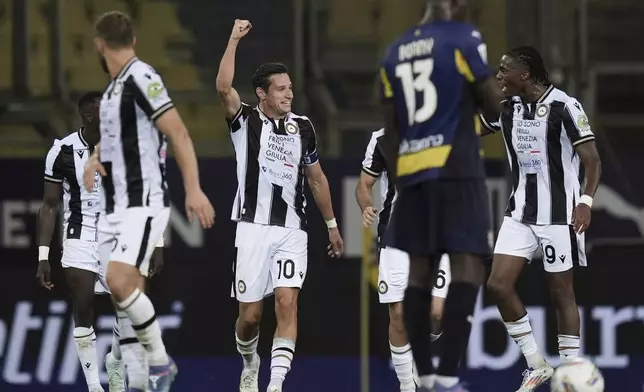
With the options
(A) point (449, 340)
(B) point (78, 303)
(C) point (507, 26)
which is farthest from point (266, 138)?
(C) point (507, 26)

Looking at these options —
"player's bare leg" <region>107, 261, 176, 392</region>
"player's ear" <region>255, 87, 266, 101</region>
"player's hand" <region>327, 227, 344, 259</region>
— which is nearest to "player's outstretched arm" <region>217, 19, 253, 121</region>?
"player's ear" <region>255, 87, 266, 101</region>

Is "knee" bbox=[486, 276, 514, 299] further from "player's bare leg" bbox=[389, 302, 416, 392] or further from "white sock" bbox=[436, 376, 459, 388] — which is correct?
"white sock" bbox=[436, 376, 459, 388]

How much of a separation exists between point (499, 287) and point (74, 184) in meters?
3.26

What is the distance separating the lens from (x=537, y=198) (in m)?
9.55

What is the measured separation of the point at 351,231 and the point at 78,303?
8.48 feet

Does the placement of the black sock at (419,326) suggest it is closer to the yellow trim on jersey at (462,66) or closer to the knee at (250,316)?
the yellow trim on jersey at (462,66)

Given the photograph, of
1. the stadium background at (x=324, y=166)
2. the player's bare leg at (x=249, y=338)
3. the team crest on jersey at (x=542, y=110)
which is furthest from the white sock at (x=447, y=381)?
the stadium background at (x=324, y=166)

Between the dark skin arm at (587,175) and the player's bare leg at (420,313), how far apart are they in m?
2.17

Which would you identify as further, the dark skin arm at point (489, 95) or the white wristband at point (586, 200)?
the white wristband at point (586, 200)

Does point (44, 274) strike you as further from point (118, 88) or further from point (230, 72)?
point (118, 88)

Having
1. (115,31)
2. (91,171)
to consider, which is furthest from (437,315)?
(115,31)

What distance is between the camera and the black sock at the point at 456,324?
703 centimetres

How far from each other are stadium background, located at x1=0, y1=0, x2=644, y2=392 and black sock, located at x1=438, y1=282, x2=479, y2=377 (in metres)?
4.71

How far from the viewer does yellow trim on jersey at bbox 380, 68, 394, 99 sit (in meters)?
7.30
